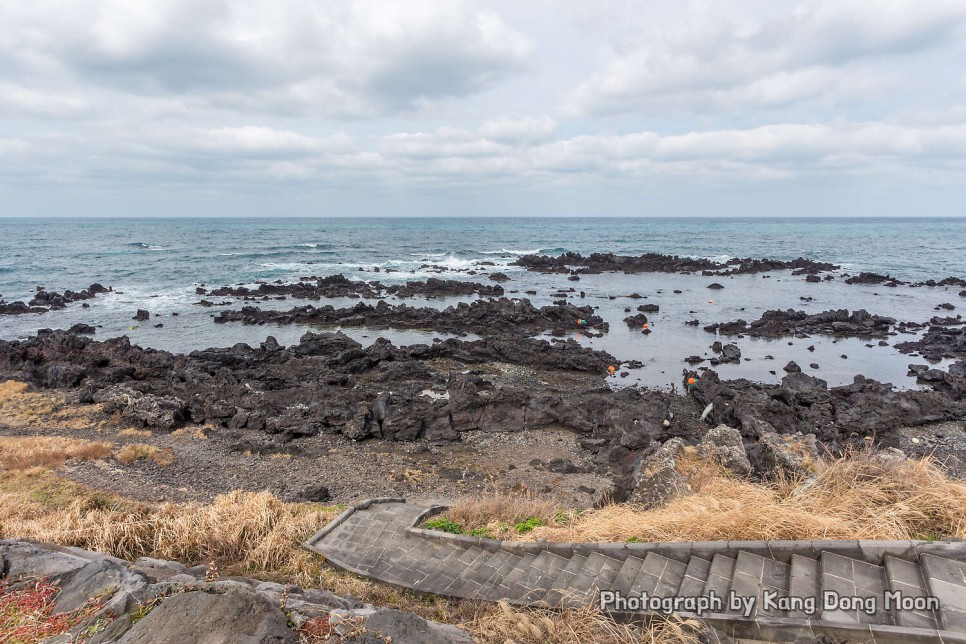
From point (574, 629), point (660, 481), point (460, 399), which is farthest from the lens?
point (460, 399)

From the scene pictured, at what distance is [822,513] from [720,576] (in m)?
1.68

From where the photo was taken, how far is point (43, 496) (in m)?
9.23

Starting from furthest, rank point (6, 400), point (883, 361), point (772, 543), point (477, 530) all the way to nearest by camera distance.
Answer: point (883, 361)
point (6, 400)
point (477, 530)
point (772, 543)

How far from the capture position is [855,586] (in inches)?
191

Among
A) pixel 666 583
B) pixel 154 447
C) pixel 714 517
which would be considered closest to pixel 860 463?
pixel 714 517

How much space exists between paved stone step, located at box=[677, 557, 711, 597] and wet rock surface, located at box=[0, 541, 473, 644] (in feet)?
7.78

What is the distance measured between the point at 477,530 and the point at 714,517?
11.6 feet

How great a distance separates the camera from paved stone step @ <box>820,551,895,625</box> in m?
4.46

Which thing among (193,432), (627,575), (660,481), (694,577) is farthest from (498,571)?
(193,432)

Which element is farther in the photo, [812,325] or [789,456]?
[812,325]

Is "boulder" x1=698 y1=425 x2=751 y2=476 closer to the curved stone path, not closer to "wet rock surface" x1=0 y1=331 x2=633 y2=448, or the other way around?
the curved stone path

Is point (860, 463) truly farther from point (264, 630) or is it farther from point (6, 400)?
point (6, 400)

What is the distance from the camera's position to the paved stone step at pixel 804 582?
4656 millimetres

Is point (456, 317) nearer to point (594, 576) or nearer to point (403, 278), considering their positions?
point (403, 278)
